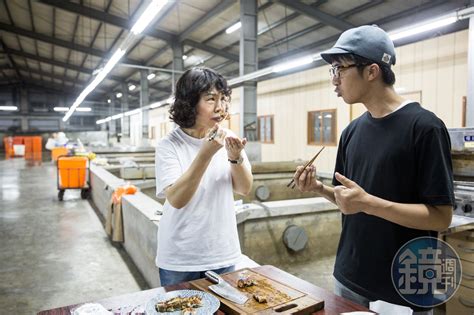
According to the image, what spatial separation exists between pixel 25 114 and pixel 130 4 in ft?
73.1

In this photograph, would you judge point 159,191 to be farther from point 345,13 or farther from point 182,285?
point 345,13

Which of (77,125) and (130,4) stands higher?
(130,4)

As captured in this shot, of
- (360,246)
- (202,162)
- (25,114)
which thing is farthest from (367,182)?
(25,114)

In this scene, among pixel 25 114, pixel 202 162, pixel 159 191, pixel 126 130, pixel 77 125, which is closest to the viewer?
pixel 202 162

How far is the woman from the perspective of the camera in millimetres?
1411

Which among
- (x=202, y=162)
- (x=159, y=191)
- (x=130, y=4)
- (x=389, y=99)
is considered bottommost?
(x=159, y=191)

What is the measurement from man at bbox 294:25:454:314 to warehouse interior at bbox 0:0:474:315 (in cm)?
79

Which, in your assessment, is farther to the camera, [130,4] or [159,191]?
[130,4]

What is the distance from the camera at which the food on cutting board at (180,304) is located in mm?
1091

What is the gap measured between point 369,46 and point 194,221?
0.96 metres

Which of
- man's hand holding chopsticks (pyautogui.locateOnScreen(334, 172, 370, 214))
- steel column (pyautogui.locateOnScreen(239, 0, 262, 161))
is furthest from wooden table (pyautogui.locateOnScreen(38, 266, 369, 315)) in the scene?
steel column (pyautogui.locateOnScreen(239, 0, 262, 161))

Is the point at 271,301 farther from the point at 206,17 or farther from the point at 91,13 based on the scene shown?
the point at 91,13

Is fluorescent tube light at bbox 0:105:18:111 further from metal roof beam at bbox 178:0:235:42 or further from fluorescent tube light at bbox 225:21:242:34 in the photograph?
fluorescent tube light at bbox 225:21:242:34

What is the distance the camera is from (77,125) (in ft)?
102
